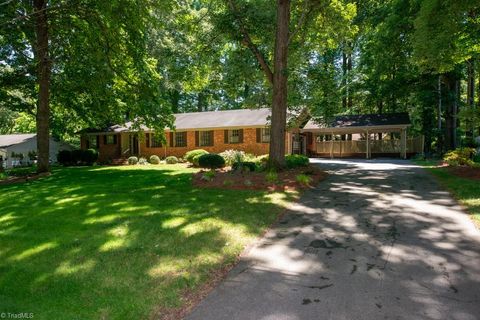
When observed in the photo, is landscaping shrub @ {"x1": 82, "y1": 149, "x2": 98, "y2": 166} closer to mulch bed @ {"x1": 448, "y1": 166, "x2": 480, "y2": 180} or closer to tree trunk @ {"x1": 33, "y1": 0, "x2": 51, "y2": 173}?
tree trunk @ {"x1": 33, "y1": 0, "x2": 51, "y2": 173}

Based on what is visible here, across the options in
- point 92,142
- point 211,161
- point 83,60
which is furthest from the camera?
point 92,142

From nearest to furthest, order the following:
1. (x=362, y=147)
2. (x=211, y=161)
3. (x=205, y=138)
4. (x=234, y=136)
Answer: (x=211, y=161) < (x=234, y=136) < (x=205, y=138) < (x=362, y=147)

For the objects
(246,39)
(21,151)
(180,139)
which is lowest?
(21,151)

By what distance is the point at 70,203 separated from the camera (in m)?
9.46

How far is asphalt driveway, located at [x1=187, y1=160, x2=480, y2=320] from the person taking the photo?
3.93 metres

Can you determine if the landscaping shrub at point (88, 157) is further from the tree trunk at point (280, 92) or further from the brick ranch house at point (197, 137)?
the tree trunk at point (280, 92)

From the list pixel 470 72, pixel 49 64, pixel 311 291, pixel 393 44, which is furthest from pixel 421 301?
pixel 470 72

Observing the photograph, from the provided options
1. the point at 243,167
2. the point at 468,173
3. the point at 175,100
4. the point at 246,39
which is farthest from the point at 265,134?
the point at 175,100

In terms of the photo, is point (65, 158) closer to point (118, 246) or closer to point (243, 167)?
point (243, 167)

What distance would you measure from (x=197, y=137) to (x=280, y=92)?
15.1 meters

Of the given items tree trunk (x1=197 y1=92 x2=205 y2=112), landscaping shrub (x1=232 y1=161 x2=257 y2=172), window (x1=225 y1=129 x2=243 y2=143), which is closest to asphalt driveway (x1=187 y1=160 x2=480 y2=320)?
landscaping shrub (x1=232 y1=161 x2=257 y2=172)

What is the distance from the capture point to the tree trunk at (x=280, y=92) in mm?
14000

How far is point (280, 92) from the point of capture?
46.2 feet

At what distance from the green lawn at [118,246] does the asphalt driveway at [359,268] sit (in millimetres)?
553
